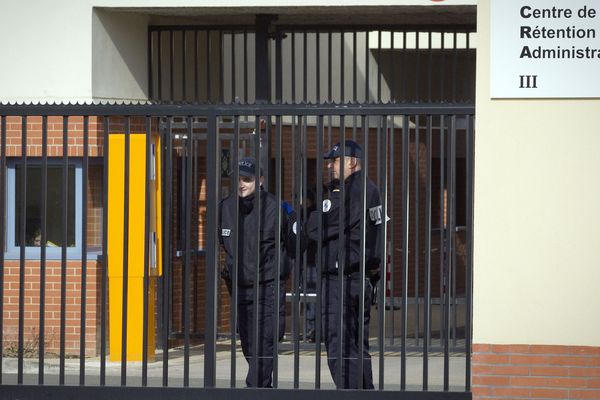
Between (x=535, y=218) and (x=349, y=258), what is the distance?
1.44 metres

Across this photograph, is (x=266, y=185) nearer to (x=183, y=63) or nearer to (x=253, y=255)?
(x=253, y=255)

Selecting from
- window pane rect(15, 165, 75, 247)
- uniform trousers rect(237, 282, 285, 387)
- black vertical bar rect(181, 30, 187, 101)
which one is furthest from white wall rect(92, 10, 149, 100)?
uniform trousers rect(237, 282, 285, 387)

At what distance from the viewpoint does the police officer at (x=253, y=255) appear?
9.41 metres

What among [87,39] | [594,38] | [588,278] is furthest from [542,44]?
[87,39]

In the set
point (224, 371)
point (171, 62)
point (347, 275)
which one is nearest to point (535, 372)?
point (347, 275)

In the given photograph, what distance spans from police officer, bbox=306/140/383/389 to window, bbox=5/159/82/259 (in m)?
4.40

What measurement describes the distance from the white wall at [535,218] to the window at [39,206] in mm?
5710

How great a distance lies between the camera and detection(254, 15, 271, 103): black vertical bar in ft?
44.6

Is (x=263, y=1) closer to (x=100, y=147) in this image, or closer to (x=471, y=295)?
(x=100, y=147)

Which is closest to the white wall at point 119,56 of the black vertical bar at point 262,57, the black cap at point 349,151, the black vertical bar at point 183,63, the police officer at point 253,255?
the black vertical bar at point 183,63

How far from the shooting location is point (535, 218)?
8.29 meters

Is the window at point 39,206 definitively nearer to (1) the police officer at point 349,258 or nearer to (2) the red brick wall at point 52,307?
(2) the red brick wall at point 52,307

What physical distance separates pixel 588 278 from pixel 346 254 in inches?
68.1

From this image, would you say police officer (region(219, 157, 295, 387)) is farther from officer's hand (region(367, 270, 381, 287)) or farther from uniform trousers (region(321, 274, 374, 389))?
officer's hand (region(367, 270, 381, 287))
